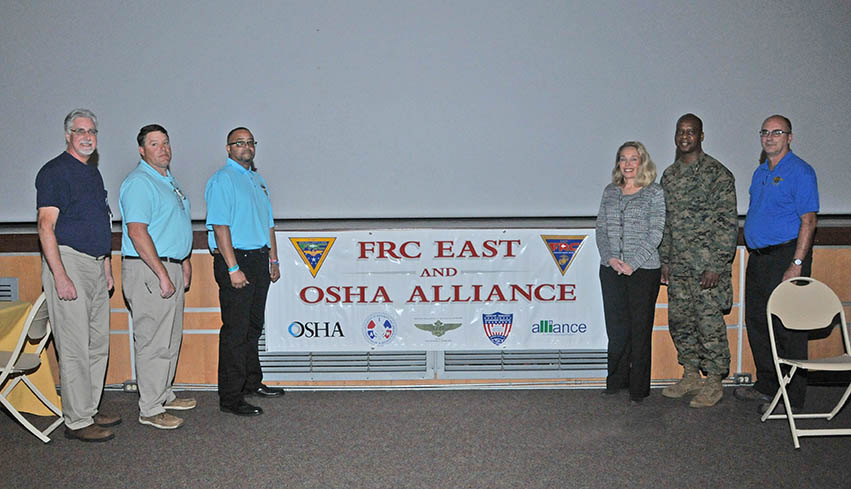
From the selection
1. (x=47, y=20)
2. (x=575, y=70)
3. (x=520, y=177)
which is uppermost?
(x=47, y=20)

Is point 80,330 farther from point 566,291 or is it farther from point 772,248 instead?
point 772,248

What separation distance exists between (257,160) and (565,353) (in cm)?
280

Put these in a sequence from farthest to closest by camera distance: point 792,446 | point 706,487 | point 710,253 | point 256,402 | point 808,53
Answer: point 808,53, point 256,402, point 710,253, point 792,446, point 706,487

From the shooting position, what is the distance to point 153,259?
308 cm

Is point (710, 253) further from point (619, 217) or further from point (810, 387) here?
point (810, 387)

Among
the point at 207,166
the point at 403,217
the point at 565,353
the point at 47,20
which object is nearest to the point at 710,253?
the point at 565,353

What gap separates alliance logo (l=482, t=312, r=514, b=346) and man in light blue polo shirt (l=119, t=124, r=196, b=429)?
6.20 ft

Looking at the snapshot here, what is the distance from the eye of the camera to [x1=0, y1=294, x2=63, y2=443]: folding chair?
2.98 meters

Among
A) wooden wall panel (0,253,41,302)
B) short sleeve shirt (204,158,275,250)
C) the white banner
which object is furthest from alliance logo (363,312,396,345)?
wooden wall panel (0,253,41,302)

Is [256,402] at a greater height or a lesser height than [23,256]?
lesser

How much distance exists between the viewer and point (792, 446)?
2922 millimetres

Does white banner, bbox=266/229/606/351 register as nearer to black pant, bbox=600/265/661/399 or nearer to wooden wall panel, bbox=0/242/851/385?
black pant, bbox=600/265/661/399

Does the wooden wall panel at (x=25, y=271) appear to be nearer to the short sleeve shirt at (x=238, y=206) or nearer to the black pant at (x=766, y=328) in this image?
the short sleeve shirt at (x=238, y=206)

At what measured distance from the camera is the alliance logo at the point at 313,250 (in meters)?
3.88
